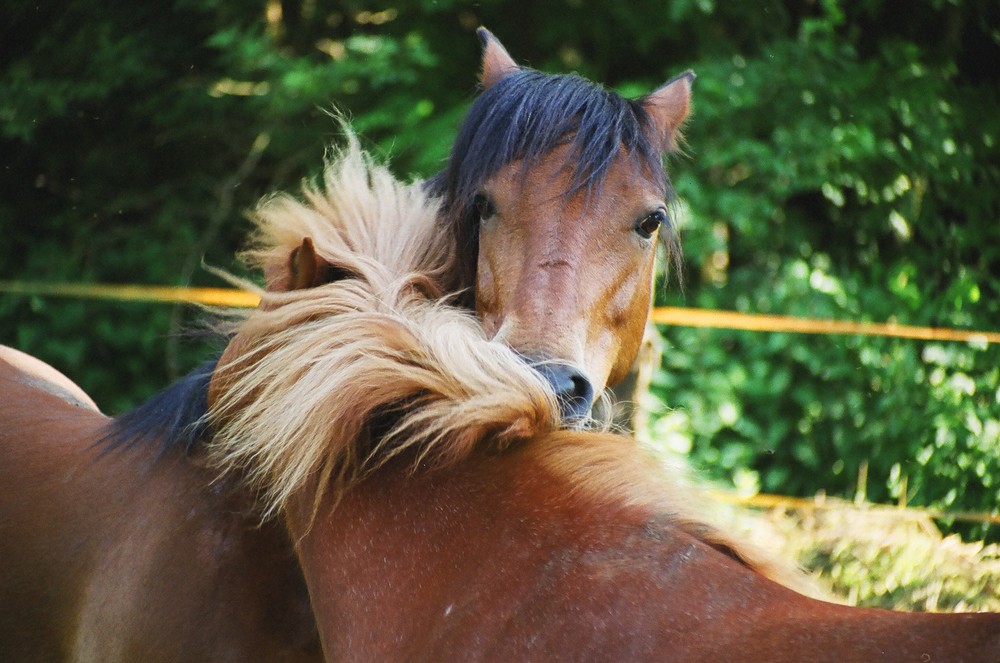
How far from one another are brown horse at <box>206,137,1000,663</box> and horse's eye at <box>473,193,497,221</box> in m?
0.50

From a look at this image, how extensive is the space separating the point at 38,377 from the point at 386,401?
1.65 metres

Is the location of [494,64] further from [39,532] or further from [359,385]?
[39,532]

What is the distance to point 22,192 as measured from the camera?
6230 mm

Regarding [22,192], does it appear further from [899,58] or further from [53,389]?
[899,58]

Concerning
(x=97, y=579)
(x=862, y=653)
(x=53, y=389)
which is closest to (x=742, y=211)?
(x=53, y=389)

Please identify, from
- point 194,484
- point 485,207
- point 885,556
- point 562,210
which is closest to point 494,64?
point 485,207

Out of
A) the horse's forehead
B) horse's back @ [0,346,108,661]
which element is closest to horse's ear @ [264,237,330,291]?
the horse's forehead

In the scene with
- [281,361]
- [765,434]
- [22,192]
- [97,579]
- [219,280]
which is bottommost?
[765,434]

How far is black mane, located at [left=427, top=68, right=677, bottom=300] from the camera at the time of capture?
1.99 metres

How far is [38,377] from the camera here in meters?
2.52

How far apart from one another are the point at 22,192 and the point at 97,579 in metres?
5.29

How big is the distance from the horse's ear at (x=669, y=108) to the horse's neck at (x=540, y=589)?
1.33 meters

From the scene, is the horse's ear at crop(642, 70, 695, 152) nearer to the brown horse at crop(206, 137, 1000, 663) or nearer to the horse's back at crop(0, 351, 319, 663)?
the brown horse at crop(206, 137, 1000, 663)

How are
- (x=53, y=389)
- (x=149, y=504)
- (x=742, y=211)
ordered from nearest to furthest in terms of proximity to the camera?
(x=149, y=504), (x=53, y=389), (x=742, y=211)
